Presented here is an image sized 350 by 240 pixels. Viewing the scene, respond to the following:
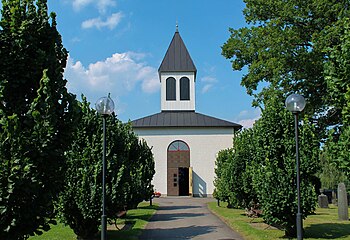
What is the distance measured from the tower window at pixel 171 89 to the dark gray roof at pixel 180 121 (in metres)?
2.12

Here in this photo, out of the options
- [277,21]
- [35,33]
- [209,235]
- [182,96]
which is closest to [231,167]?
[209,235]

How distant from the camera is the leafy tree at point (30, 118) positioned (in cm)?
605

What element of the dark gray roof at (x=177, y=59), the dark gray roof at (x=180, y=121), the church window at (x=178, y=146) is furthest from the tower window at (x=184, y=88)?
the church window at (x=178, y=146)

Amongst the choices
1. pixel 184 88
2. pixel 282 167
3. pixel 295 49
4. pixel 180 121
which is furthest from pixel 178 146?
pixel 282 167

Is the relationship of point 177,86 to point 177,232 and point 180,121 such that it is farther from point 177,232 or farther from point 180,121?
point 177,232

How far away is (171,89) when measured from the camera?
48.5 metres

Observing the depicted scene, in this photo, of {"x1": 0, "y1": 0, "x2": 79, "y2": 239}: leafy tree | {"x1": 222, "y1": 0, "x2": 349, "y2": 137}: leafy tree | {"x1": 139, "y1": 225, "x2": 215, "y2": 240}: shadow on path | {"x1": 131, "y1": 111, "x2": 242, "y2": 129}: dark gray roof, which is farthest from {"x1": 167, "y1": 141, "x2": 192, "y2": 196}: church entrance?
{"x1": 0, "y1": 0, "x2": 79, "y2": 239}: leafy tree

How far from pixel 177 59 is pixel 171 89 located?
4152 mm

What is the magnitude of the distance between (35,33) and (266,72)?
693 inches

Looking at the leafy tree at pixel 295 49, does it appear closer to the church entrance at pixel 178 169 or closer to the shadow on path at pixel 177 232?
the shadow on path at pixel 177 232

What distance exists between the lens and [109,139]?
12.4m

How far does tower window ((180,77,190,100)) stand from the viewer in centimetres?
4841

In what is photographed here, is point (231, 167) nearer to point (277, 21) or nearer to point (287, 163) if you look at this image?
point (287, 163)

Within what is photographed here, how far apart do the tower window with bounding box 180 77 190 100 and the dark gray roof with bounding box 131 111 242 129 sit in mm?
2269
